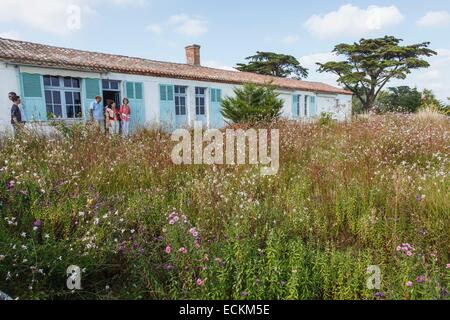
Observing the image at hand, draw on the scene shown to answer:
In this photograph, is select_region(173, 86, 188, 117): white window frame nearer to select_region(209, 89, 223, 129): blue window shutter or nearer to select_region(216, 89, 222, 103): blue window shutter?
select_region(209, 89, 223, 129): blue window shutter

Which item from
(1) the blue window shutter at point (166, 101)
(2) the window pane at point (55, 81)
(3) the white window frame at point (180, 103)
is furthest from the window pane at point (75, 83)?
(3) the white window frame at point (180, 103)

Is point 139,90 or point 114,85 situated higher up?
point 114,85

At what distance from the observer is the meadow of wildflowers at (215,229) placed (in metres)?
2.28

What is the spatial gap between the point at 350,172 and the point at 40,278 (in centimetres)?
411

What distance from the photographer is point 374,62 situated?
102 ft

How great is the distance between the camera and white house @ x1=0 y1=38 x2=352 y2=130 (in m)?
→ 10.3

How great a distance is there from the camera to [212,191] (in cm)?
392

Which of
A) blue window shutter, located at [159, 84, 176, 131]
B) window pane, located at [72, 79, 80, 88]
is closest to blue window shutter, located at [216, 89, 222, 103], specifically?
blue window shutter, located at [159, 84, 176, 131]

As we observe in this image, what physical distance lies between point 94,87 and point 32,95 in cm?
234

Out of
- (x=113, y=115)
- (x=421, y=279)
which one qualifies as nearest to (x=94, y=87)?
(x=113, y=115)

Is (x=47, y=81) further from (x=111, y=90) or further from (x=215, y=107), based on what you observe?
(x=215, y=107)

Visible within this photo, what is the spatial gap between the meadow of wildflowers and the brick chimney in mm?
17254
